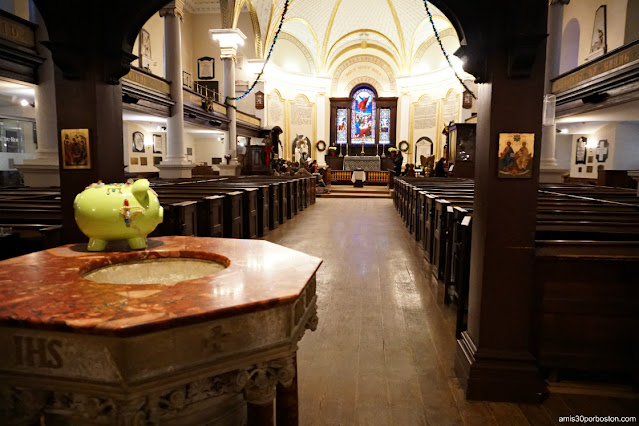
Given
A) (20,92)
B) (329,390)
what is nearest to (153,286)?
(329,390)

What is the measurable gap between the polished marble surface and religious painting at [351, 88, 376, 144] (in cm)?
2199

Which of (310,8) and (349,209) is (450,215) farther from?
(310,8)

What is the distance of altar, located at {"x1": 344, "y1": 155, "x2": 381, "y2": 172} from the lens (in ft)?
66.0

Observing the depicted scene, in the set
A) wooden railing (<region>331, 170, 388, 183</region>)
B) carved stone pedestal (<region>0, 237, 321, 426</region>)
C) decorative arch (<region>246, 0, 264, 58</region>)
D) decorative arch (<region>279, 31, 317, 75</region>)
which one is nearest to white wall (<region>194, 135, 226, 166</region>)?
decorative arch (<region>246, 0, 264, 58</region>)

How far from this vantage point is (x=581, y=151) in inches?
530

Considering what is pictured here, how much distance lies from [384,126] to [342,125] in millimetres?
2355

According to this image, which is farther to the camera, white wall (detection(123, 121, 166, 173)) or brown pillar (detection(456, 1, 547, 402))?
white wall (detection(123, 121, 166, 173))

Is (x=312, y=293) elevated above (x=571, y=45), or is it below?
below

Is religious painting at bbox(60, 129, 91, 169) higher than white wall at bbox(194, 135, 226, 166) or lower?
lower

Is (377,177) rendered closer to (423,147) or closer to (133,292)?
(423,147)

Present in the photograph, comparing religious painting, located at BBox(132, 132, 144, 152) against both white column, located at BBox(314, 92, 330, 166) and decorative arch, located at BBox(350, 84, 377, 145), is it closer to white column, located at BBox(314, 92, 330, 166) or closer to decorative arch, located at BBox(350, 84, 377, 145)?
white column, located at BBox(314, 92, 330, 166)

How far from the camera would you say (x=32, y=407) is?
99 cm

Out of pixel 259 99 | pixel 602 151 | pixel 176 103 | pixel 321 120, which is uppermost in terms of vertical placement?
pixel 259 99

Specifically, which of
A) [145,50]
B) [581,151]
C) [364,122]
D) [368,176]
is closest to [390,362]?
[581,151]
